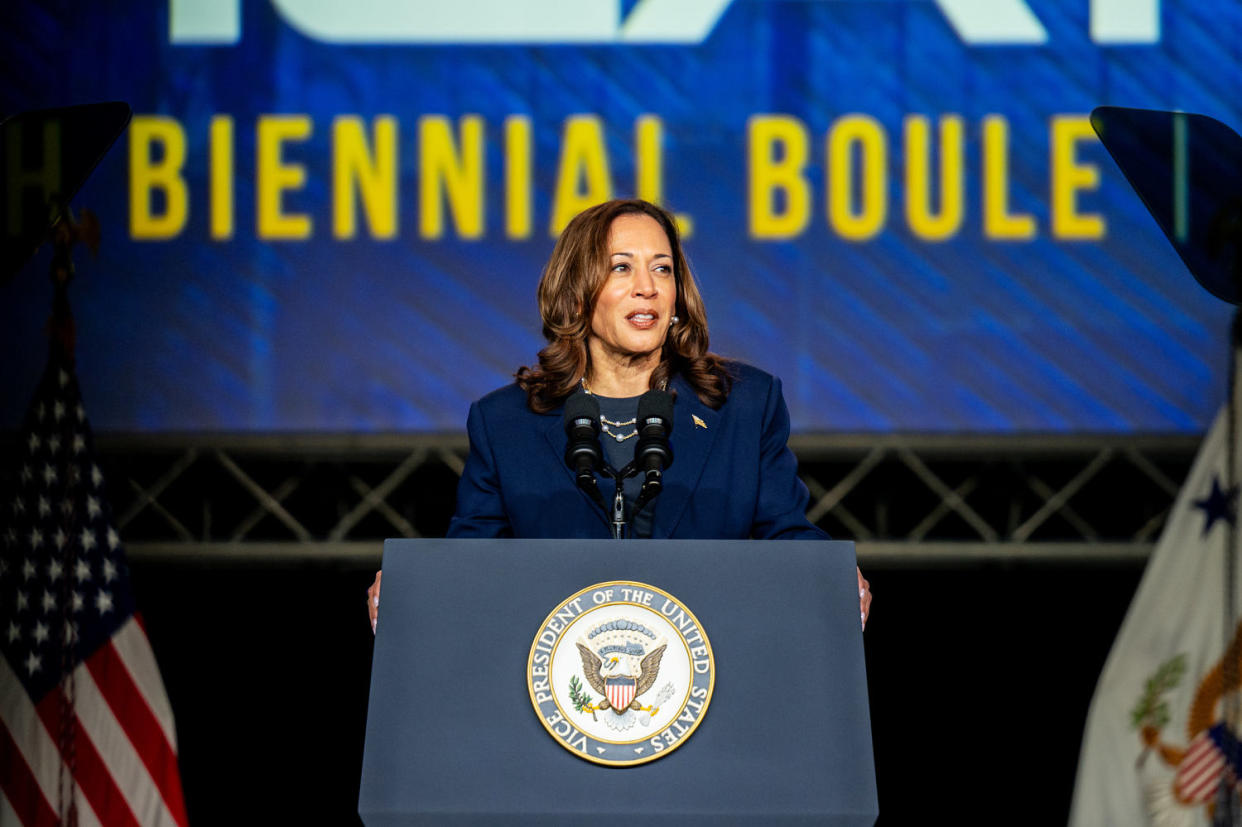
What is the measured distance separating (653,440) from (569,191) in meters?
2.95

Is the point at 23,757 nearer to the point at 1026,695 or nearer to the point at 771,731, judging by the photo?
the point at 771,731

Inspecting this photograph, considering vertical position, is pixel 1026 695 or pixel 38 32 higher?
pixel 38 32

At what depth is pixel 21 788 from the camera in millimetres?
4125

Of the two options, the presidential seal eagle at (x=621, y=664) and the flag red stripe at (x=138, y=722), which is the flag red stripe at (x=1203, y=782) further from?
the presidential seal eagle at (x=621, y=664)

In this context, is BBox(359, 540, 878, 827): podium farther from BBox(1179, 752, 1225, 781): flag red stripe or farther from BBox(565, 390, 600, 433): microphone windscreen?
BBox(1179, 752, 1225, 781): flag red stripe

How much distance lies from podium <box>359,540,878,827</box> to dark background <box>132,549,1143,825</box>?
3756 millimetres

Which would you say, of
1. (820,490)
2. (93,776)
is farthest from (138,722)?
(820,490)

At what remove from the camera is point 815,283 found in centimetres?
477

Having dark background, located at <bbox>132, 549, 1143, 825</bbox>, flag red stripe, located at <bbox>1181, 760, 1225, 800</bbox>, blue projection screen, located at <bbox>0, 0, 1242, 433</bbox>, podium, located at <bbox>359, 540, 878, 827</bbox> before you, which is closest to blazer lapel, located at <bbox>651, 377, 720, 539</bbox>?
podium, located at <bbox>359, 540, 878, 827</bbox>

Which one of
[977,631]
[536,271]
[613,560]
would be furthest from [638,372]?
[977,631]

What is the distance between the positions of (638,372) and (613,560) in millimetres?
597

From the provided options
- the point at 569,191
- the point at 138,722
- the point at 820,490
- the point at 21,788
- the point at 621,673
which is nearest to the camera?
the point at 621,673

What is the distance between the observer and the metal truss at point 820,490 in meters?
4.77

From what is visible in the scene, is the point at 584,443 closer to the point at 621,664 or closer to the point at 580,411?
the point at 580,411
